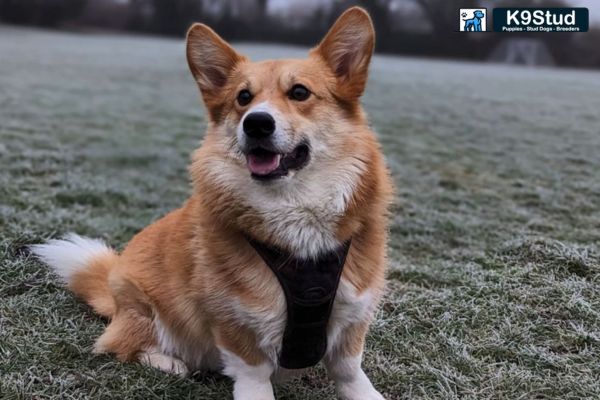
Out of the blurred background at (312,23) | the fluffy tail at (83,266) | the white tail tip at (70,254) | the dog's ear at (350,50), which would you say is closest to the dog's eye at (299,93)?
the dog's ear at (350,50)

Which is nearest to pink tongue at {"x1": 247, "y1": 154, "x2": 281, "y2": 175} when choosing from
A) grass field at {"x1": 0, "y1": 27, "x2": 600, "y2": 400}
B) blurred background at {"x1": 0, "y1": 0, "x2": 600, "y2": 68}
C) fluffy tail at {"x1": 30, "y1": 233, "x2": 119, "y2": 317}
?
grass field at {"x1": 0, "y1": 27, "x2": 600, "y2": 400}

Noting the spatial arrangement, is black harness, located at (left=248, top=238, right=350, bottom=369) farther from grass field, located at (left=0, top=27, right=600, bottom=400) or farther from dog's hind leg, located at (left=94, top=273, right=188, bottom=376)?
dog's hind leg, located at (left=94, top=273, right=188, bottom=376)

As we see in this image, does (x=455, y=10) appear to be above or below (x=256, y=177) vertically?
above

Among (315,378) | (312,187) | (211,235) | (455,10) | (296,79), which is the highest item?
(455,10)

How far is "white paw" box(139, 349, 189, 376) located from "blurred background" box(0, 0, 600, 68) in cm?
2330

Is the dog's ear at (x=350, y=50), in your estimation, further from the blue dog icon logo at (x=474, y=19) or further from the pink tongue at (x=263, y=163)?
the blue dog icon logo at (x=474, y=19)

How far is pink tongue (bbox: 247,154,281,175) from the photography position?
252 cm

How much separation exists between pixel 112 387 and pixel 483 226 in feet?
11.5

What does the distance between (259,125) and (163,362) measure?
129cm

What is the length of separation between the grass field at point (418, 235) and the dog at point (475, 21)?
9.84 ft

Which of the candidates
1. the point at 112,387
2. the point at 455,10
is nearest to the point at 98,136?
the point at 112,387

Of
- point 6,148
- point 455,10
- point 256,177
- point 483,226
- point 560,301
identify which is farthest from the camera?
point 455,10

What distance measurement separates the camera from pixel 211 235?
2.63m

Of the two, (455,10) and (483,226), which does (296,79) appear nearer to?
(483,226)
